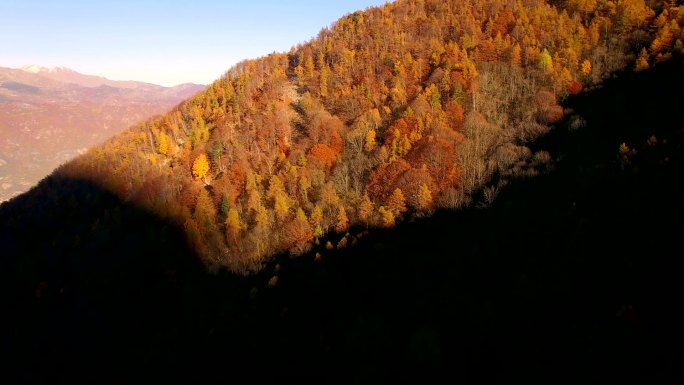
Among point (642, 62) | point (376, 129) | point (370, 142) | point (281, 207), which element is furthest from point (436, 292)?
point (642, 62)

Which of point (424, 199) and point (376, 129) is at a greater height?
point (376, 129)

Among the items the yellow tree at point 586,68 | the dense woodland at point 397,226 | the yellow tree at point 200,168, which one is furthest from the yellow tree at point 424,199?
the yellow tree at point 200,168

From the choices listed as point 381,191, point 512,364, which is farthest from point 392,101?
point 512,364

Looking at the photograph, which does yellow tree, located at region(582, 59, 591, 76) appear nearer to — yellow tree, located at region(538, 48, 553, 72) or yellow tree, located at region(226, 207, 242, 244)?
yellow tree, located at region(538, 48, 553, 72)

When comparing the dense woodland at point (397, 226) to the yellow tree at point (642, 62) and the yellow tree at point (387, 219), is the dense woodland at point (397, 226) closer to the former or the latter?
the yellow tree at point (642, 62)

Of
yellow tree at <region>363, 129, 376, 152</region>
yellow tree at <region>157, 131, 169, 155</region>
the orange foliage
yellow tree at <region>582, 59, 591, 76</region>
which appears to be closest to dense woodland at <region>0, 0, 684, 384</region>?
yellow tree at <region>582, 59, 591, 76</region>

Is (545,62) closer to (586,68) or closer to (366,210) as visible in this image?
(586,68)
